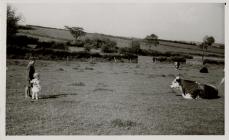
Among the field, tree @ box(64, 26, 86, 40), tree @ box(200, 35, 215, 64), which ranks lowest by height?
the field

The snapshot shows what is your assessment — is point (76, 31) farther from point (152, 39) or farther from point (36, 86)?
point (152, 39)

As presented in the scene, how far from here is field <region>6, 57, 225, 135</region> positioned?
174 inches

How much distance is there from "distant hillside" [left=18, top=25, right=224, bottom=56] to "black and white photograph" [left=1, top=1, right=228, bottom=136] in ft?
0.04

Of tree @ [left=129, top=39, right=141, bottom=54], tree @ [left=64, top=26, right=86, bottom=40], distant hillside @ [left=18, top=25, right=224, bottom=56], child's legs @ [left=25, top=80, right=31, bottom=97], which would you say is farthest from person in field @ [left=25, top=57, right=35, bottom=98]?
tree @ [left=129, top=39, right=141, bottom=54]

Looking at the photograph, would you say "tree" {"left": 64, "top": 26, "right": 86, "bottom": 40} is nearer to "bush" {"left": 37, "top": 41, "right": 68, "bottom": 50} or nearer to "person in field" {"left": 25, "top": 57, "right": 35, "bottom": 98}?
"bush" {"left": 37, "top": 41, "right": 68, "bottom": 50}

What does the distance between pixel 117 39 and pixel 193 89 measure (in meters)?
1.26

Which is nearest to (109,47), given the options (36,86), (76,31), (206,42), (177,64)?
(76,31)

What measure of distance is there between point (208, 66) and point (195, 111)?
661mm

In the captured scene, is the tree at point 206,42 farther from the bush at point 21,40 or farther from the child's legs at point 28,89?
the child's legs at point 28,89

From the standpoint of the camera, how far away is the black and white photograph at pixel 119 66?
4469 millimetres

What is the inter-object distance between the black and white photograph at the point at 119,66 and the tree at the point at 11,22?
0.01 m

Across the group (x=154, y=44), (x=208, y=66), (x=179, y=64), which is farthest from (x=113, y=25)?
(x=208, y=66)

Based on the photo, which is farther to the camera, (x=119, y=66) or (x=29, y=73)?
(x=119, y=66)

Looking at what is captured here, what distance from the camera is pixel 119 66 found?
4.71 m
